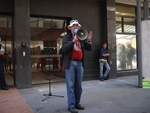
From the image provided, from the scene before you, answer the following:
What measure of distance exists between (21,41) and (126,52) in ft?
18.8

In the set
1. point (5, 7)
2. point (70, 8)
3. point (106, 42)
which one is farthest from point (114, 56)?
point (5, 7)

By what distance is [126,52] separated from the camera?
34.5 ft

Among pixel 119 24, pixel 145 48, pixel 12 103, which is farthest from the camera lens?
pixel 119 24

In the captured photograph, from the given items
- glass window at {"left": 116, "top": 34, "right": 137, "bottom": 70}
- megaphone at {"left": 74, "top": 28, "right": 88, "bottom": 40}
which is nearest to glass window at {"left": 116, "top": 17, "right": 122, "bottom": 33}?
glass window at {"left": 116, "top": 34, "right": 137, "bottom": 70}

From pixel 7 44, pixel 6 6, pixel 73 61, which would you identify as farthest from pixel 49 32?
pixel 73 61

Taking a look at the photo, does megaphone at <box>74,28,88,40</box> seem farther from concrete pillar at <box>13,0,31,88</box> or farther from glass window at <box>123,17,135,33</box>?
glass window at <box>123,17,135,33</box>

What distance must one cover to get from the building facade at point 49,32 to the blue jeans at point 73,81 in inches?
97.5

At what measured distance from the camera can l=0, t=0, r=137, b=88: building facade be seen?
7.45 m

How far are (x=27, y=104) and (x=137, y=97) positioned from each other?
10.3 feet

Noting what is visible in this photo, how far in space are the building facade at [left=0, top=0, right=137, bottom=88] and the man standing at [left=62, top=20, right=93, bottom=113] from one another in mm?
2522

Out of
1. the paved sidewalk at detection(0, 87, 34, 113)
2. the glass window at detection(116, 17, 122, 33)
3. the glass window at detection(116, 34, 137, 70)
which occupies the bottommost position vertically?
the paved sidewalk at detection(0, 87, 34, 113)

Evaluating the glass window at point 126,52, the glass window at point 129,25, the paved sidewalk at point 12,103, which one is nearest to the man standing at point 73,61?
→ the paved sidewalk at point 12,103

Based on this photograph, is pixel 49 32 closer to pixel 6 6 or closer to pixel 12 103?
pixel 6 6

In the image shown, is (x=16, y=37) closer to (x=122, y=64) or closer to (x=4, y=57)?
(x=4, y=57)
